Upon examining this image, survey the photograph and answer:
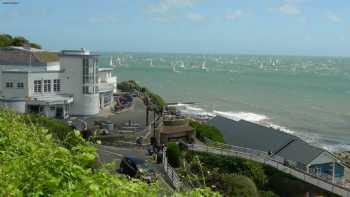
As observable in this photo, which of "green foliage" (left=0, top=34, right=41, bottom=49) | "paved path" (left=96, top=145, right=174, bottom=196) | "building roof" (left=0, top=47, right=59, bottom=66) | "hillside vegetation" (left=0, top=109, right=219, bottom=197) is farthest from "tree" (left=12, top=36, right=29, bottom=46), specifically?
"hillside vegetation" (left=0, top=109, right=219, bottom=197)

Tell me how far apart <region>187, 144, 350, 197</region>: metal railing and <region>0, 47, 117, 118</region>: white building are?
10363mm

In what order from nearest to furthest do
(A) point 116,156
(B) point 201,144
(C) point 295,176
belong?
(A) point 116,156 < (C) point 295,176 < (B) point 201,144

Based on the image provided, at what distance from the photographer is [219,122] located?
4206cm

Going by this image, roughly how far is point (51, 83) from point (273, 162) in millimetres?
16866

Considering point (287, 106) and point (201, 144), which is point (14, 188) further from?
point (287, 106)

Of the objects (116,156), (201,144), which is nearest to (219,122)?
(201,144)

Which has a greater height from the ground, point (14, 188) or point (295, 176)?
point (14, 188)

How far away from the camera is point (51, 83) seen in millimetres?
37500

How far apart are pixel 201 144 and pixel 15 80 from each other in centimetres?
1362

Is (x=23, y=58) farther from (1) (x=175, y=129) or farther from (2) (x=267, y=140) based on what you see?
(2) (x=267, y=140)

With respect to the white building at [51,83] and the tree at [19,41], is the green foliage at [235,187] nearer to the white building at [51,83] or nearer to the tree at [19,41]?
the white building at [51,83]

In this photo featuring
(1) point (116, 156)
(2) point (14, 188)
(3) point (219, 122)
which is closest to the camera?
(2) point (14, 188)

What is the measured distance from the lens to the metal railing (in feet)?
85.3

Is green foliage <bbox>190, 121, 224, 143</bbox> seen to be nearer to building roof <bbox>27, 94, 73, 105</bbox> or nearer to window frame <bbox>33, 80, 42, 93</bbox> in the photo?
building roof <bbox>27, 94, 73, 105</bbox>
